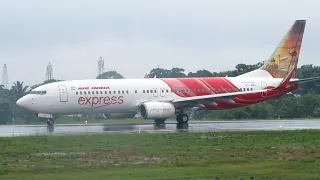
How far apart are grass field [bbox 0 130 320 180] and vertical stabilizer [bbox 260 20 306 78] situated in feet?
74.7

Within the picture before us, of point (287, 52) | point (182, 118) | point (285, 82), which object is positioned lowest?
point (182, 118)

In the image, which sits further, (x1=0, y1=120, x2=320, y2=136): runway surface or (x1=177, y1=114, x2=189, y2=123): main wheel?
(x1=177, y1=114, x2=189, y2=123): main wheel

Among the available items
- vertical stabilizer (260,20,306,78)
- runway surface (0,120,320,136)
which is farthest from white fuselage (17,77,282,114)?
vertical stabilizer (260,20,306,78)

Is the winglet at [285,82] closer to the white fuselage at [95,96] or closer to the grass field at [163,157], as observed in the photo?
the white fuselage at [95,96]

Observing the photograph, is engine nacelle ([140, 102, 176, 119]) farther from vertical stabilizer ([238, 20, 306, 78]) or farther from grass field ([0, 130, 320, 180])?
grass field ([0, 130, 320, 180])

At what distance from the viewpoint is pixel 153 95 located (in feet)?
174

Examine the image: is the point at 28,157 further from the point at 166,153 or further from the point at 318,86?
the point at 318,86

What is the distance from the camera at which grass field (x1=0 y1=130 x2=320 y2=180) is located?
20031 mm

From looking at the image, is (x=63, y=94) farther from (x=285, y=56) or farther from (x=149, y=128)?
(x=285, y=56)

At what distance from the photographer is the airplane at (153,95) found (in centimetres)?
5116

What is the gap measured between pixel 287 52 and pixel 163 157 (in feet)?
117

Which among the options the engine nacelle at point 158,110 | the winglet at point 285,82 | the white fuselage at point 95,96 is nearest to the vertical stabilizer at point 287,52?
the winglet at point 285,82

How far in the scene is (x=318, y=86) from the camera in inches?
3420

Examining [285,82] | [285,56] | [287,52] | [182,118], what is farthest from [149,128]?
[287,52]
